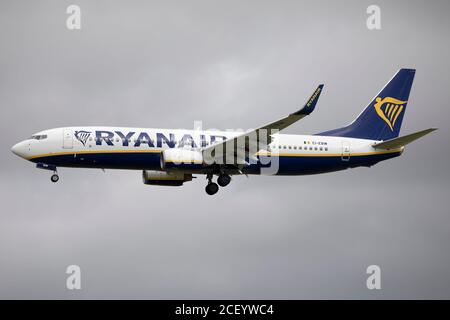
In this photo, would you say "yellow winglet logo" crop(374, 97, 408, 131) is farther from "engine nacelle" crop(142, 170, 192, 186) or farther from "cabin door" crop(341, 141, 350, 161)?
"engine nacelle" crop(142, 170, 192, 186)

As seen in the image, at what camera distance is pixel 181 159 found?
225ft

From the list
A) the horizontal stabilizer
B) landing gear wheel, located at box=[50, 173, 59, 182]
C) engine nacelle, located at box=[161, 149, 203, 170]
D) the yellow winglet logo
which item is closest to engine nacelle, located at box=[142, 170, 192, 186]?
engine nacelle, located at box=[161, 149, 203, 170]

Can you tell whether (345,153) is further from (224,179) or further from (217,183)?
(217,183)

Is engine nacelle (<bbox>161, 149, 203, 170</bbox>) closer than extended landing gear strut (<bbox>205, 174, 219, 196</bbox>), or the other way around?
engine nacelle (<bbox>161, 149, 203, 170</bbox>)

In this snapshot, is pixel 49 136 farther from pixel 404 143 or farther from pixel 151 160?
pixel 404 143

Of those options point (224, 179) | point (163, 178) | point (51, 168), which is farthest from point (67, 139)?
point (224, 179)

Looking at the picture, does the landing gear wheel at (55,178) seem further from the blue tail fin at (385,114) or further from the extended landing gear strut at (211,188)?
the blue tail fin at (385,114)

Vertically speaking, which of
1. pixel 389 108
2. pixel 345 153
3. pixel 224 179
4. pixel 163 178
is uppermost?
pixel 389 108

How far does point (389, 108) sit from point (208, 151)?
1807 centimetres

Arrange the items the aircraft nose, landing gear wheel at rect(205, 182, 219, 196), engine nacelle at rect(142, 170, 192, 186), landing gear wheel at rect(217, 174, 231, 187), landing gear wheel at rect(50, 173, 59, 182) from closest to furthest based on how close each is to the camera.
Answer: the aircraft nose, landing gear wheel at rect(50, 173, 59, 182), landing gear wheel at rect(217, 174, 231, 187), landing gear wheel at rect(205, 182, 219, 196), engine nacelle at rect(142, 170, 192, 186)

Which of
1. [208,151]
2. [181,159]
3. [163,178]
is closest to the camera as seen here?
[181,159]

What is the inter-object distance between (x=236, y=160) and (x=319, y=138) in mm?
7797

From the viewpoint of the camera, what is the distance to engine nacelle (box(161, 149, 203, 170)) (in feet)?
224

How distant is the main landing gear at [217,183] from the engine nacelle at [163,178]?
2.99 meters
